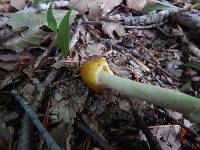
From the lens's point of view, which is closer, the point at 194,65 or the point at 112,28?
the point at 194,65

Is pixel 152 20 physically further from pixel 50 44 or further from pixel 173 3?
pixel 50 44

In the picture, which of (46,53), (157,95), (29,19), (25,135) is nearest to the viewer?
(25,135)

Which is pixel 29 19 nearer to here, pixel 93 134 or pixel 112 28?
pixel 112 28

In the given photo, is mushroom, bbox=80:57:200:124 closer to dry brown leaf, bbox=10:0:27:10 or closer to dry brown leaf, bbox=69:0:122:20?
dry brown leaf, bbox=69:0:122:20

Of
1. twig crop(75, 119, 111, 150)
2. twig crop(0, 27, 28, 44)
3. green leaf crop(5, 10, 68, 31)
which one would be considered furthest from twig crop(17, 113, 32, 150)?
green leaf crop(5, 10, 68, 31)

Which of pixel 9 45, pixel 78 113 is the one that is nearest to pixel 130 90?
pixel 78 113

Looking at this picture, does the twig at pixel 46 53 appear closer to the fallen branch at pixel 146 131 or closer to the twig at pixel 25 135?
the twig at pixel 25 135

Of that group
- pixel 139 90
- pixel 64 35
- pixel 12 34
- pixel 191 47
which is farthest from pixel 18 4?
pixel 191 47

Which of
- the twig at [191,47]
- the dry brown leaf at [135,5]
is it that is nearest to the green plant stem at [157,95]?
the twig at [191,47]
